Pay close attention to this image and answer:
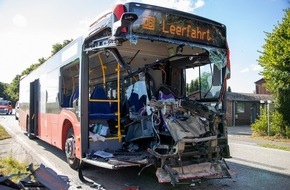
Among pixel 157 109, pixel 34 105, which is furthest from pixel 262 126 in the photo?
pixel 157 109

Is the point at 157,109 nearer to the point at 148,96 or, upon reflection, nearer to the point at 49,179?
the point at 148,96

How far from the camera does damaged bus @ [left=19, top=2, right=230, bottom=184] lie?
5617mm

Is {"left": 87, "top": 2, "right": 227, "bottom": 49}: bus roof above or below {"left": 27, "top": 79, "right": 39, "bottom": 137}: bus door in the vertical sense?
above

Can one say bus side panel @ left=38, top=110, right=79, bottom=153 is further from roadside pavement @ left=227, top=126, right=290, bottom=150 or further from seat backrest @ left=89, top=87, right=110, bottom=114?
roadside pavement @ left=227, top=126, right=290, bottom=150

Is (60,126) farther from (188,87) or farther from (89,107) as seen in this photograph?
(188,87)

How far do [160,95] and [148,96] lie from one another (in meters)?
0.37

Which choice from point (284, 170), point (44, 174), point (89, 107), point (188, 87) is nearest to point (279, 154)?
point (284, 170)

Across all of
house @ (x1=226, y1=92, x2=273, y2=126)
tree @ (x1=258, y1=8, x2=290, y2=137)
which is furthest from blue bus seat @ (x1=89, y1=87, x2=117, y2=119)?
house @ (x1=226, y1=92, x2=273, y2=126)

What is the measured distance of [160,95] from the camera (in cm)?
744

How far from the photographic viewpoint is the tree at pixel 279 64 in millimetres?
16203

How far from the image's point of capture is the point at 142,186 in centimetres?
616

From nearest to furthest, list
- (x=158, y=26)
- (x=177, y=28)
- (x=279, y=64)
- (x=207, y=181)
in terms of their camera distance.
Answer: (x=158, y=26)
(x=177, y=28)
(x=207, y=181)
(x=279, y=64)

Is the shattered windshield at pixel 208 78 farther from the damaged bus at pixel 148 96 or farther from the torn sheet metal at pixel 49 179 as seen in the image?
the torn sheet metal at pixel 49 179

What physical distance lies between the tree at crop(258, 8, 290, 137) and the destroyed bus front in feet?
34.1
